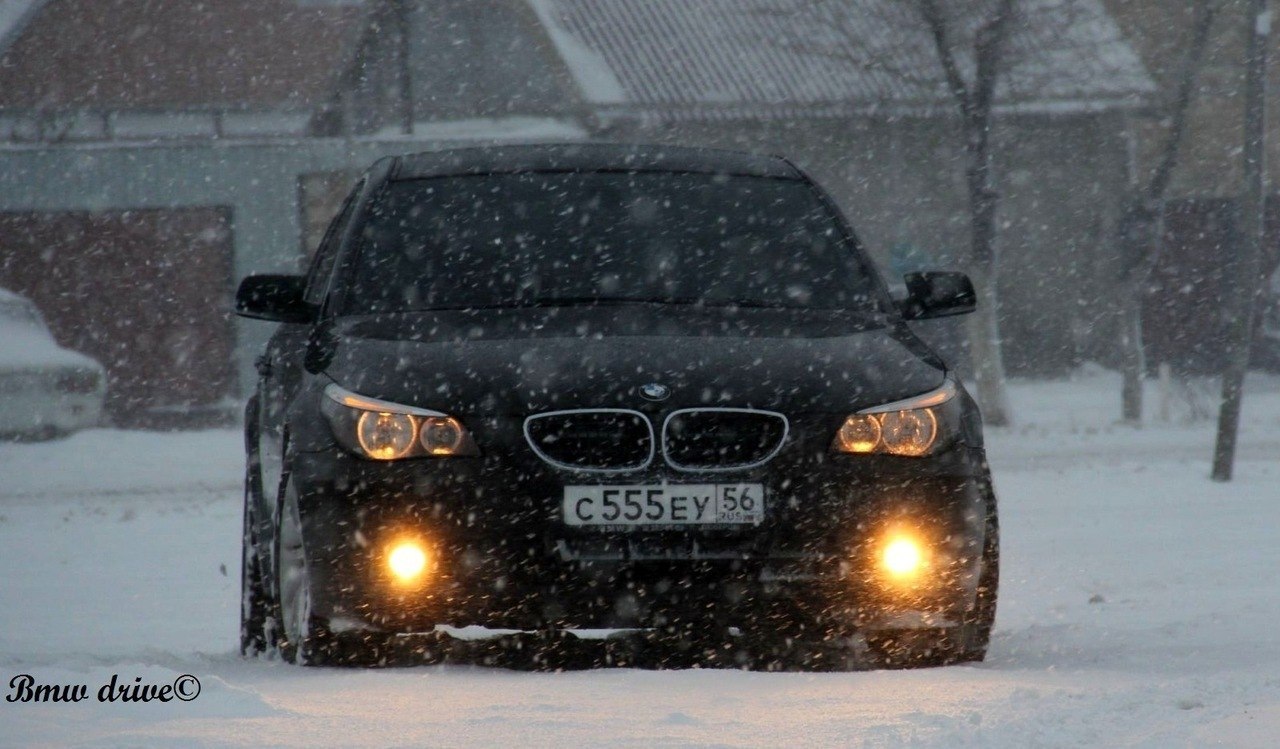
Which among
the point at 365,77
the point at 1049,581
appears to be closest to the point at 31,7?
the point at 365,77

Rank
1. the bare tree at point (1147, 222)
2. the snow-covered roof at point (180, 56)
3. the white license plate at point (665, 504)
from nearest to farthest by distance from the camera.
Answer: the white license plate at point (665, 504)
the bare tree at point (1147, 222)
the snow-covered roof at point (180, 56)

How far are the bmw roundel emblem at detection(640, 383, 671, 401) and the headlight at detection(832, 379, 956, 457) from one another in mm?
432

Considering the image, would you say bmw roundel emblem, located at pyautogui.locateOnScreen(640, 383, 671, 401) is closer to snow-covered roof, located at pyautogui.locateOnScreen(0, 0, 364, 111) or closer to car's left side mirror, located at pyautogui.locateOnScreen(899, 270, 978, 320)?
car's left side mirror, located at pyautogui.locateOnScreen(899, 270, 978, 320)

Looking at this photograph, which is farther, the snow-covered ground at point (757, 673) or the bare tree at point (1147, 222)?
the bare tree at point (1147, 222)

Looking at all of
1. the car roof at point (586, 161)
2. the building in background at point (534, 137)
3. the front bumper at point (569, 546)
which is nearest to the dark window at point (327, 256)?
the car roof at point (586, 161)

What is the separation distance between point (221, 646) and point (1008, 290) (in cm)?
2337

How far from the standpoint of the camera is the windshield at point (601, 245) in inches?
240

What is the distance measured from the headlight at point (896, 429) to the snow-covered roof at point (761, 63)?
1894cm

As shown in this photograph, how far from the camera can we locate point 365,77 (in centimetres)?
3050

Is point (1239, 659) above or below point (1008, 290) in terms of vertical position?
above

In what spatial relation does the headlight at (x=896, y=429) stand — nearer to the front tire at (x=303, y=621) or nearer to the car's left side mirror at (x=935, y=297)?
the car's left side mirror at (x=935, y=297)

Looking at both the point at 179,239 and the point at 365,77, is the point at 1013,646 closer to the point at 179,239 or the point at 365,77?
the point at 179,239

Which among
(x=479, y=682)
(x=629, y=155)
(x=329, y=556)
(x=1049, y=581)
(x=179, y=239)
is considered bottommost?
(x=179, y=239)

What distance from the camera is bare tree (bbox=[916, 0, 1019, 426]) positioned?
21.2 m
